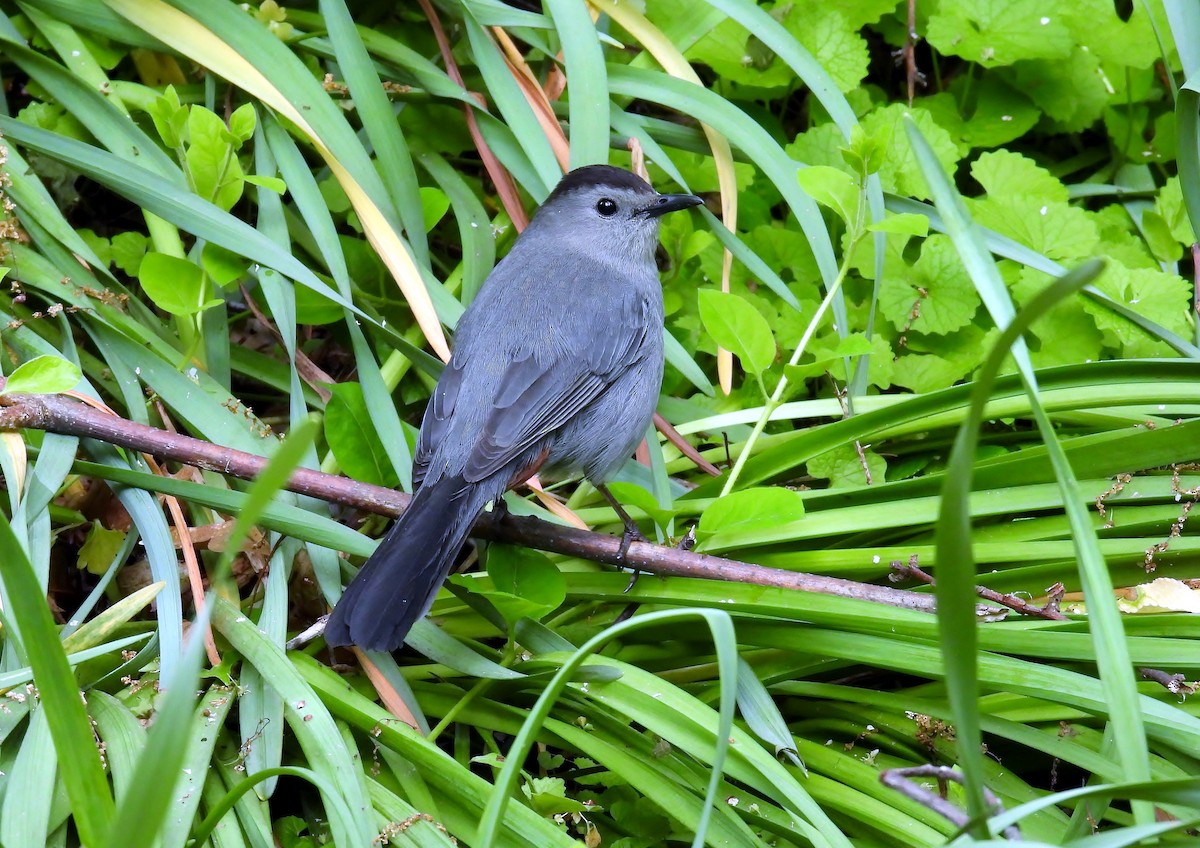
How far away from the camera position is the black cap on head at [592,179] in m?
3.07

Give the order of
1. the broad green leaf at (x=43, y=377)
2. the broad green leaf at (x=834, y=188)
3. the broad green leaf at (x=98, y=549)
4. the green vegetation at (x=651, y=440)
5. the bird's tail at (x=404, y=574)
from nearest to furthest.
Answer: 1. the green vegetation at (x=651, y=440)
2. the bird's tail at (x=404, y=574)
3. the broad green leaf at (x=43, y=377)
4. the broad green leaf at (x=834, y=188)
5. the broad green leaf at (x=98, y=549)

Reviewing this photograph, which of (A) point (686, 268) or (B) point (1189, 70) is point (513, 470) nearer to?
(A) point (686, 268)

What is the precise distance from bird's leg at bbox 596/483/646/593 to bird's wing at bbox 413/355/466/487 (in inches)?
17.7

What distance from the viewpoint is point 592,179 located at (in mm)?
3090

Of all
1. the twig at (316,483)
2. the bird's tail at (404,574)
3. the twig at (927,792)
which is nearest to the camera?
the twig at (927,792)

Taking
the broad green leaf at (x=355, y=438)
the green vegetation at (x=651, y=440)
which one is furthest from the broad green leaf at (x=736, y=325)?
the broad green leaf at (x=355, y=438)

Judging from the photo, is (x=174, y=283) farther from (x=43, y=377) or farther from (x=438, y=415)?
(x=438, y=415)

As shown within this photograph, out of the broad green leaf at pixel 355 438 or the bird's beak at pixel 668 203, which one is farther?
the bird's beak at pixel 668 203

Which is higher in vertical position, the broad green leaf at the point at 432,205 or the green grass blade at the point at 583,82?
the green grass blade at the point at 583,82

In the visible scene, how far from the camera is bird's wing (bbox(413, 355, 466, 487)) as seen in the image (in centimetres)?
257

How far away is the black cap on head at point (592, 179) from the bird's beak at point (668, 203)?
0.09 m

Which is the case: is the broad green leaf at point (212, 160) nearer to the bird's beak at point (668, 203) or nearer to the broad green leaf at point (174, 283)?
the broad green leaf at point (174, 283)

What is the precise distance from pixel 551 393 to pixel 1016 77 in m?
2.05

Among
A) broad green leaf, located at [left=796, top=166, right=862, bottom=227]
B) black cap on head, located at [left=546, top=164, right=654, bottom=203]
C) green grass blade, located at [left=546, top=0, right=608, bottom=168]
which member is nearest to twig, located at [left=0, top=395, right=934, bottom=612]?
broad green leaf, located at [left=796, top=166, right=862, bottom=227]
